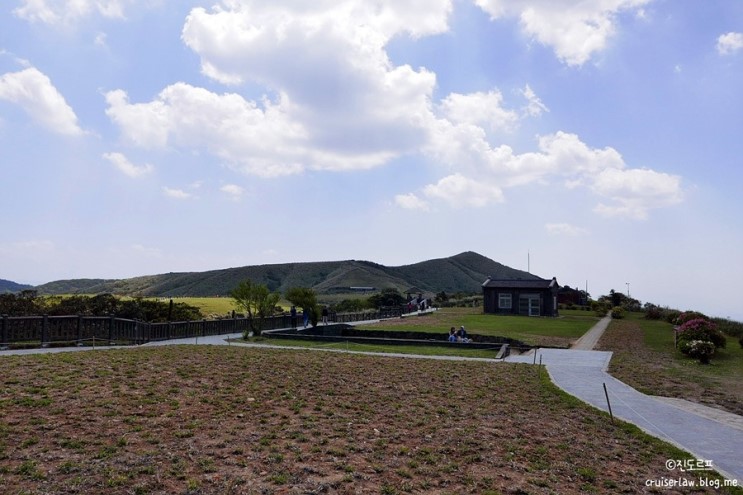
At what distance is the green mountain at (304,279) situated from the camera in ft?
380

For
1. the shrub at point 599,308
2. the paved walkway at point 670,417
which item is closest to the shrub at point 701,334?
the paved walkway at point 670,417

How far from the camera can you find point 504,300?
188ft

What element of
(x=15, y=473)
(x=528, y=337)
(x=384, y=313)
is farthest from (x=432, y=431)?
(x=384, y=313)

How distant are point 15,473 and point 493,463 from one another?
22.1 ft

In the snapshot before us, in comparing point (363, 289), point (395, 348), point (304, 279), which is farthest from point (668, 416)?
→ point (304, 279)

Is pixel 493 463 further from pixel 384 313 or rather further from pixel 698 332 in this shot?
pixel 384 313

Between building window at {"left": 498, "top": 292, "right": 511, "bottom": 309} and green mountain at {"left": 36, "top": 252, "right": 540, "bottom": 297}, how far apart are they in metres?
59.3

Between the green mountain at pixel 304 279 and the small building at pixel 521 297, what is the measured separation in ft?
193

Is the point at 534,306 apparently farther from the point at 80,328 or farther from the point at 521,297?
the point at 80,328

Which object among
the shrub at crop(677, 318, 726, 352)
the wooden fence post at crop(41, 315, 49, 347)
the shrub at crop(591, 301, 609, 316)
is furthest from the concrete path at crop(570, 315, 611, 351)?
the shrub at crop(591, 301, 609, 316)

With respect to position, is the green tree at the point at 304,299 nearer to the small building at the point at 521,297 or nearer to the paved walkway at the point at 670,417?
the paved walkway at the point at 670,417

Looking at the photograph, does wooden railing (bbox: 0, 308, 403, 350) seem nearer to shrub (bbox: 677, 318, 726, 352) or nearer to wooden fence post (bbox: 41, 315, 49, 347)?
wooden fence post (bbox: 41, 315, 49, 347)

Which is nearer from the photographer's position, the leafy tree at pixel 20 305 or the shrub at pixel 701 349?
the shrub at pixel 701 349

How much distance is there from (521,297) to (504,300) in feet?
6.12
